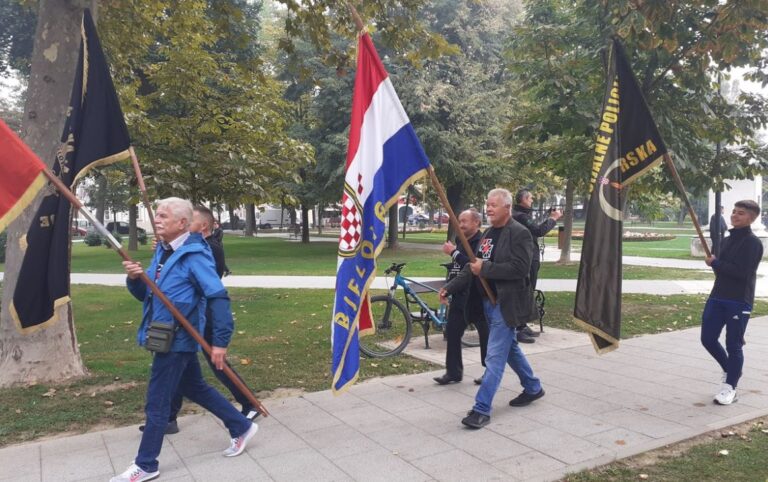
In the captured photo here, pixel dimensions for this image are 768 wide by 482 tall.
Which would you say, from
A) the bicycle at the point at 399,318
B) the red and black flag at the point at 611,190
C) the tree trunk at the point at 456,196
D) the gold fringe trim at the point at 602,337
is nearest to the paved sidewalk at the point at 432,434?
the gold fringe trim at the point at 602,337

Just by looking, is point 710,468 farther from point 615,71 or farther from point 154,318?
point 154,318

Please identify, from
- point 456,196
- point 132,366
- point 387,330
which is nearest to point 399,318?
point 387,330

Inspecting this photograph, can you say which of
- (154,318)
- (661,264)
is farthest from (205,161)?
(661,264)

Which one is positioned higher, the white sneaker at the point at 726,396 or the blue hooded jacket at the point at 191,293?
the blue hooded jacket at the point at 191,293

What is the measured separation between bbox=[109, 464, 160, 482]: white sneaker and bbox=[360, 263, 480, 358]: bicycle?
3.65 m

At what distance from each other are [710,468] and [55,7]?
23.6 ft

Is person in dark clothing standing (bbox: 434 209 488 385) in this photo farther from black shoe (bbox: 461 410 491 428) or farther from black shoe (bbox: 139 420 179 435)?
black shoe (bbox: 139 420 179 435)

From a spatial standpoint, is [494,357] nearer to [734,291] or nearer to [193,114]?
[734,291]

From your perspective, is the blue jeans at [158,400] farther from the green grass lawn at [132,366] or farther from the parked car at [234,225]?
the parked car at [234,225]

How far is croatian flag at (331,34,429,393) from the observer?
14.7ft

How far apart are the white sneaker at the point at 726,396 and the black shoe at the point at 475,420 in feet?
7.36

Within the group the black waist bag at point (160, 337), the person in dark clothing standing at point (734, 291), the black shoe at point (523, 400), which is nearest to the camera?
the black waist bag at point (160, 337)

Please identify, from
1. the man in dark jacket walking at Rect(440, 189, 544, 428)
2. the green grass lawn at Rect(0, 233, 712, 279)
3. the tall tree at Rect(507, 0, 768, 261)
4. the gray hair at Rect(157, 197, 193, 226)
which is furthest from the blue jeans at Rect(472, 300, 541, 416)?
the green grass lawn at Rect(0, 233, 712, 279)

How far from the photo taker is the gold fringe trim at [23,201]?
13.4ft
